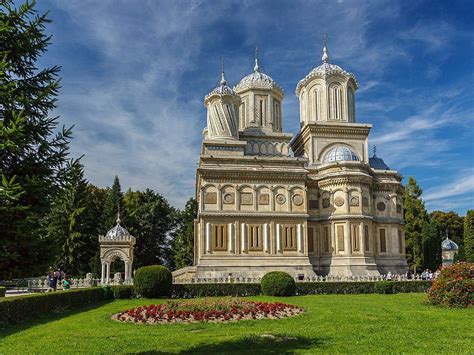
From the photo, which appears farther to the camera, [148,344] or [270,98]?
[270,98]

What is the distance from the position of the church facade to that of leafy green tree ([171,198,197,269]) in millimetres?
12291


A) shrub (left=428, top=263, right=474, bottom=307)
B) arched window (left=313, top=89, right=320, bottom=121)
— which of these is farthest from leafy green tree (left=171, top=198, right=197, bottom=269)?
shrub (left=428, top=263, right=474, bottom=307)

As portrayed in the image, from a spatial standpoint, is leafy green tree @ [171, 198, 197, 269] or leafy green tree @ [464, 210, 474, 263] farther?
leafy green tree @ [171, 198, 197, 269]

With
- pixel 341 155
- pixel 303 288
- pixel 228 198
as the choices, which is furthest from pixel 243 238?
pixel 341 155

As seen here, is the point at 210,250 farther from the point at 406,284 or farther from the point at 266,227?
the point at 406,284

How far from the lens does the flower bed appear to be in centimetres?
1332

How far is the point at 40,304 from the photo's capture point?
50.4 feet

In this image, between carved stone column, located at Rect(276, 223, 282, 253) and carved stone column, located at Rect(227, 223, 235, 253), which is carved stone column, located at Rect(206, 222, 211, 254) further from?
carved stone column, located at Rect(276, 223, 282, 253)

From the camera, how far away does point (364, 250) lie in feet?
102

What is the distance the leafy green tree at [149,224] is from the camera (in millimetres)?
44875

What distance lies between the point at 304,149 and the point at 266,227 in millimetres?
8949

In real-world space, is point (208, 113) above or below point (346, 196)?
above

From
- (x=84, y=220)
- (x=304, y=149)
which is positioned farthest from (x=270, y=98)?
(x=84, y=220)

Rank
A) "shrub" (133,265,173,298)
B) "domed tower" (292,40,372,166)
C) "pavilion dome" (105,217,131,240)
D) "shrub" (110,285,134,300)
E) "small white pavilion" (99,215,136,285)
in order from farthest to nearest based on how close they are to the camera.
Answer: "domed tower" (292,40,372,166) → "pavilion dome" (105,217,131,240) → "small white pavilion" (99,215,136,285) → "shrub" (110,285,134,300) → "shrub" (133,265,173,298)
